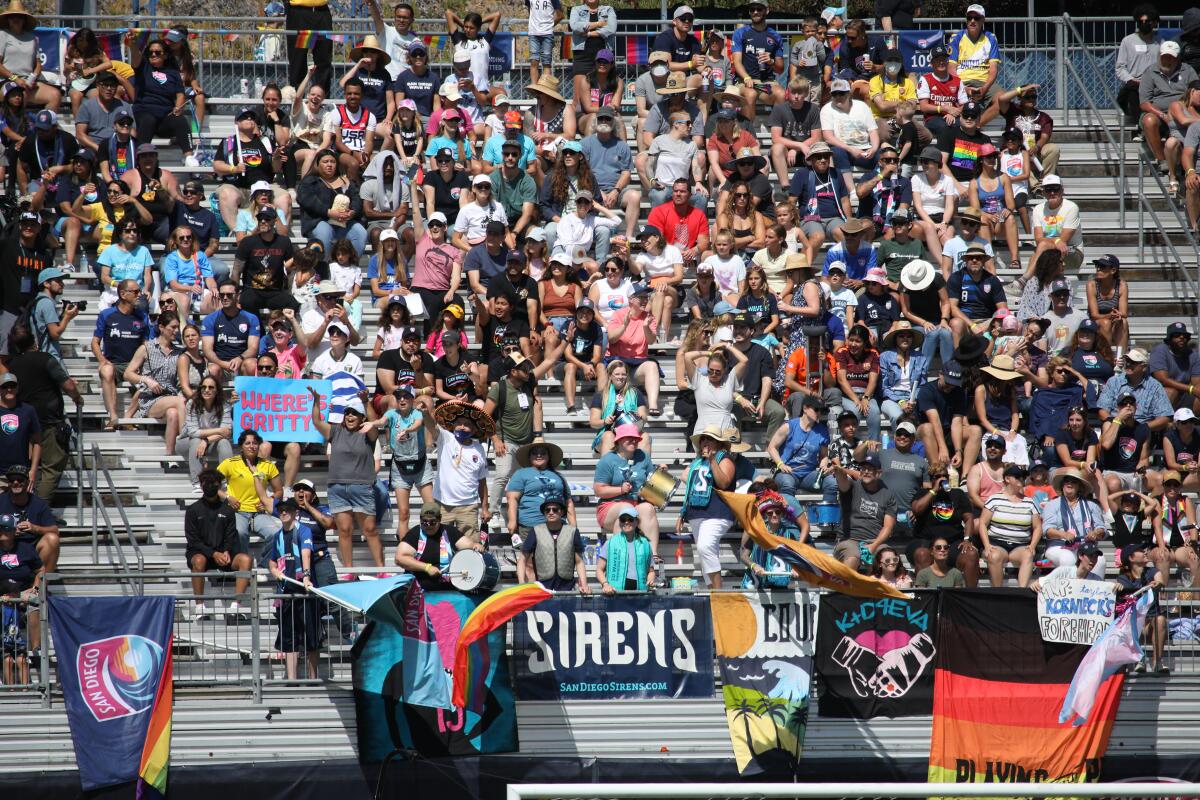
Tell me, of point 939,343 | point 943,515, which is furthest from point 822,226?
point 943,515

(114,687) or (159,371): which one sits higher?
(159,371)

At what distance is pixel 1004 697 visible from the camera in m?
13.6

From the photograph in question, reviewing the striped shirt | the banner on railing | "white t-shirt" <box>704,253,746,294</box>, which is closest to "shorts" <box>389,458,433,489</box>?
the banner on railing

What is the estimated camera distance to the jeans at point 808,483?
15555 millimetres

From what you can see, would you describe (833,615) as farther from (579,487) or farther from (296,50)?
(296,50)

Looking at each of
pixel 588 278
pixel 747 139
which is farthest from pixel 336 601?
pixel 747 139

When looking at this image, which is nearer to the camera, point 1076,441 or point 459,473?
point 459,473

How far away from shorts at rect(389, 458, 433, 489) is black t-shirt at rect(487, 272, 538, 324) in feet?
6.85

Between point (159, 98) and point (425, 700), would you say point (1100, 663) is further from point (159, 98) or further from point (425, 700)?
point (159, 98)

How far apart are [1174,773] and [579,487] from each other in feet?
19.0

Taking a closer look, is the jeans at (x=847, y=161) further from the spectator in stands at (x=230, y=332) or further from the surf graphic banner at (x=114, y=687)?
the surf graphic banner at (x=114, y=687)

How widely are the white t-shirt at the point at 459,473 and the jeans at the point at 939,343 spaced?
4830 millimetres

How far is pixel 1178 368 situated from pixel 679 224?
5.48m

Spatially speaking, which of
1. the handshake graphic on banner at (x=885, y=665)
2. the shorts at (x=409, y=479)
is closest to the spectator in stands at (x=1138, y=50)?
the handshake graphic on banner at (x=885, y=665)
